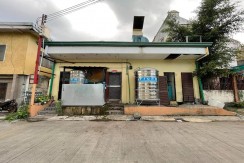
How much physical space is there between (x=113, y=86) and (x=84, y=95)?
2.48 meters

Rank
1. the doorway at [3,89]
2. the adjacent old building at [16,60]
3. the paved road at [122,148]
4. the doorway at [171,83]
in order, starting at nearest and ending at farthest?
the paved road at [122,148] → the adjacent old building at [16,60] → the doorway at [3,89] → the doorway at [171,83]

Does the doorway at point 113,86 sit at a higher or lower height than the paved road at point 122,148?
higher

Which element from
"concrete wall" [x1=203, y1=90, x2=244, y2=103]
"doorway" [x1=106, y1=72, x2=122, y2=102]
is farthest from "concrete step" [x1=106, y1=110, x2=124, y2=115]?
"concrete wall" [x1=203, y1=90, x2=244, y2=103]

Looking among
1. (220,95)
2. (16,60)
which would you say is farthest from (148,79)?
(16,60)

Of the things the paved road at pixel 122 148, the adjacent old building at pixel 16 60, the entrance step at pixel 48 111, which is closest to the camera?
the paved road at pixel 122 148

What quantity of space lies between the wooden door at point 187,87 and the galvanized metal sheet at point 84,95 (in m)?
5.82

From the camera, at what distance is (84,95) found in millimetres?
7430

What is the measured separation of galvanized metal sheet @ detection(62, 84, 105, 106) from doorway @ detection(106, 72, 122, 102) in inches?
66.7

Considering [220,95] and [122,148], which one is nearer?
[122,148]

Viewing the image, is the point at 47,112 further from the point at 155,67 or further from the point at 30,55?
the point at 155,67

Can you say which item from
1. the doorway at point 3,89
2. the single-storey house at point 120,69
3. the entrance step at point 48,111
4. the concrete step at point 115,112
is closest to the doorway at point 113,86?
the single-storey house at point 120,69

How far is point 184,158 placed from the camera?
8.46ft

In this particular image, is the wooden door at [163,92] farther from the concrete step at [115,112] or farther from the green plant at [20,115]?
the green plant at [20,115]

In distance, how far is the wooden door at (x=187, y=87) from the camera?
8891mm
